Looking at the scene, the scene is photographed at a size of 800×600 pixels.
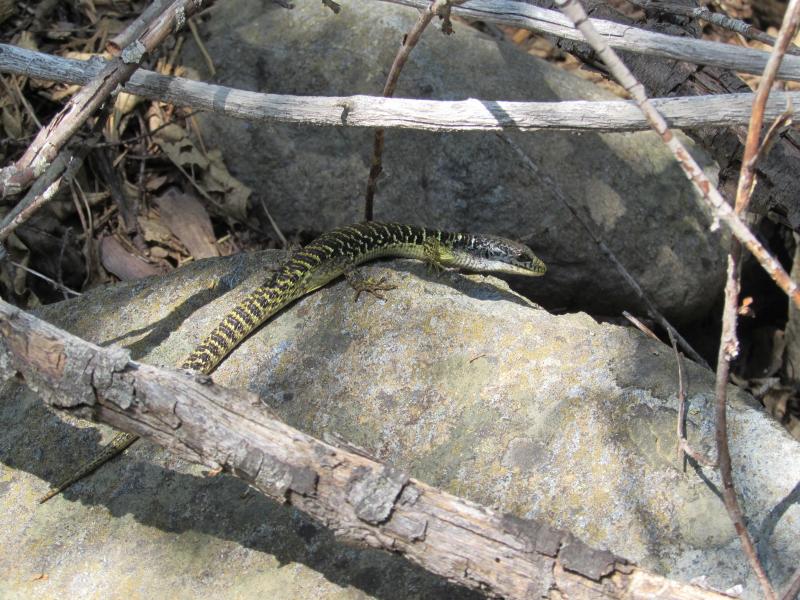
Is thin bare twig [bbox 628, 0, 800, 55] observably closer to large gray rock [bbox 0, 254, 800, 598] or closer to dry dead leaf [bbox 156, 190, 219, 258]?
large gray rock [bbox 0, 254, 800, 598]

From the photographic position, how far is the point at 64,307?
4.36 m

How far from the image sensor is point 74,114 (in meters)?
3.38

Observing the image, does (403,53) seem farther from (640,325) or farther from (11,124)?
(11,124)

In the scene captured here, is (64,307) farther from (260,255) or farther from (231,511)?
(231,511)

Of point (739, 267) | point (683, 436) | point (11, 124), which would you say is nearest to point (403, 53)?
point (739, 267)

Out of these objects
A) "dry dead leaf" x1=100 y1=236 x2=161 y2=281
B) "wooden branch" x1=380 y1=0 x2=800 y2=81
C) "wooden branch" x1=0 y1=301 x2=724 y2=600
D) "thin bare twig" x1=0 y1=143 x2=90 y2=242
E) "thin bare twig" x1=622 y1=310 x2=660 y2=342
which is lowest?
"dry dead leaf" x1=100 y1=236 x2=161 y2=281

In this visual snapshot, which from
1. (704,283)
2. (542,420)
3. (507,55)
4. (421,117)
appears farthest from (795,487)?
(507,55)

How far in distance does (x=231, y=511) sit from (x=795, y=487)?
2.29 meters

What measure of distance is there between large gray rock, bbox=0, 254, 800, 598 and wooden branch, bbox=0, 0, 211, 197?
114 centimetres

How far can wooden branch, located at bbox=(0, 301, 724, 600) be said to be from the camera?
2467 mm

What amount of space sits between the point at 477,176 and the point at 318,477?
319 cm

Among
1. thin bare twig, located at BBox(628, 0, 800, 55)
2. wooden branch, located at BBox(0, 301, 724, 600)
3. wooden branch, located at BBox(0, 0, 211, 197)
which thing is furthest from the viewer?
thin bare twig, located at BBox(628, 0, 800, 55)

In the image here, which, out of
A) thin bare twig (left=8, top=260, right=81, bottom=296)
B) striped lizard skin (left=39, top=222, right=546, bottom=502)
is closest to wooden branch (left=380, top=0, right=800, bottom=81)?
striped lizard skin (left=39, top=222, right=546, bottom=502)

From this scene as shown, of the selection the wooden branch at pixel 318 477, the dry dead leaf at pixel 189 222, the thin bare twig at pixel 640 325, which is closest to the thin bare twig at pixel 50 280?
the dry dead leaf at pixel 189 222
